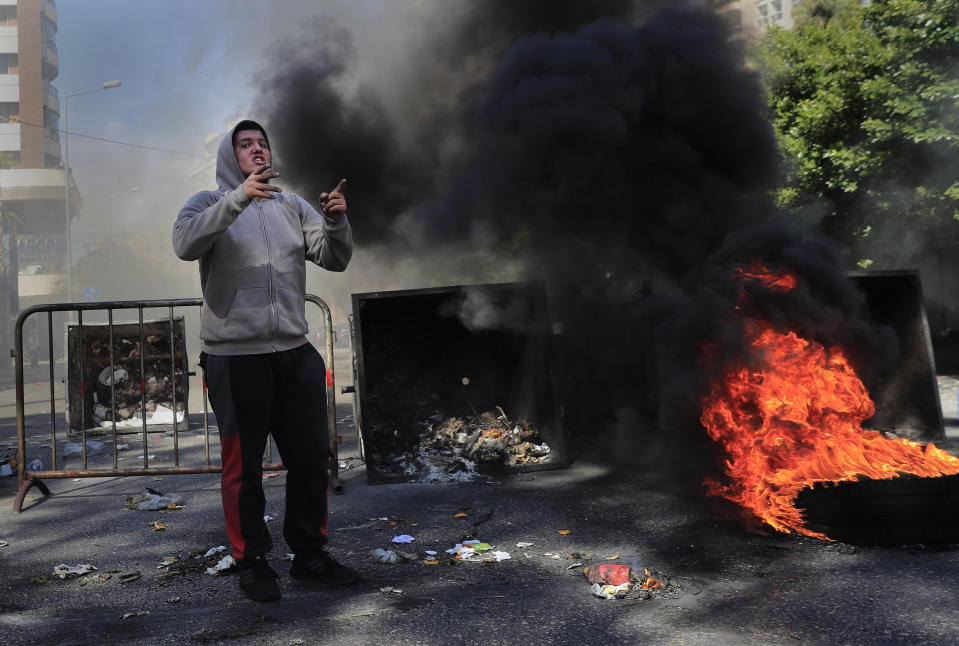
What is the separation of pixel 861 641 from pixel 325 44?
707 centimetres

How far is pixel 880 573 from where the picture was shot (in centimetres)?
310

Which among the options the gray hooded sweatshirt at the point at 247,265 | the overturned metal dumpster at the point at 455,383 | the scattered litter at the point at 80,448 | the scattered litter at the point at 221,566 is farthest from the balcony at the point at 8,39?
the scattered litter at the point at 221,566

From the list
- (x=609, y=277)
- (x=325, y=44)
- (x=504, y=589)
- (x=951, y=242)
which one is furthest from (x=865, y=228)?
(x=504, y=589)

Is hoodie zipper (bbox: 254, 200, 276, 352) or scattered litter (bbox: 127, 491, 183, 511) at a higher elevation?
hoodie zipper (bbox: 254, 200, 276, 352)

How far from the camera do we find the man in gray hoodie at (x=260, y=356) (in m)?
3.10

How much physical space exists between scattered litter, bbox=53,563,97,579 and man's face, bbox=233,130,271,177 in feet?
6.67

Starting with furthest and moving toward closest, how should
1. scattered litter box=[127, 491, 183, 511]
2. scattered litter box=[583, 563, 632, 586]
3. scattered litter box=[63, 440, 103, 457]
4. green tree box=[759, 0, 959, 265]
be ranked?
green tree box=[759, 0, 959, 265], scattered litter box=[63, 440, 103, 457], scattered litter box=[127, 491, 183, 511], scattered litter box=[583, 563, 632, 586]

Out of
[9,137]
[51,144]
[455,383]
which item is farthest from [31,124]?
[455,383]

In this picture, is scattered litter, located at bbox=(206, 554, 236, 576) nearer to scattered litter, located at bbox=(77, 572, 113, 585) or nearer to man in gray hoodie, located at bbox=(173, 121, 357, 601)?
man in gray hoodie, located at bbox=(173, 121, 357, 601)

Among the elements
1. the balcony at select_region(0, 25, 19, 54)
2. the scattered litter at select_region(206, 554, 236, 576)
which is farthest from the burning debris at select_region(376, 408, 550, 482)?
the balcony at select_region(0, 25, 19, 54)

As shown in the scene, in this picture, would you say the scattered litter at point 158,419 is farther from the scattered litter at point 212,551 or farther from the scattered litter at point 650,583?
the scattered litter at point 650,583

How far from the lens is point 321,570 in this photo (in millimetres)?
3209

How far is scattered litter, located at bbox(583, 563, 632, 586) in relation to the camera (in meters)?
3.05

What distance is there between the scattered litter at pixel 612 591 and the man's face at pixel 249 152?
2294 millimetres
